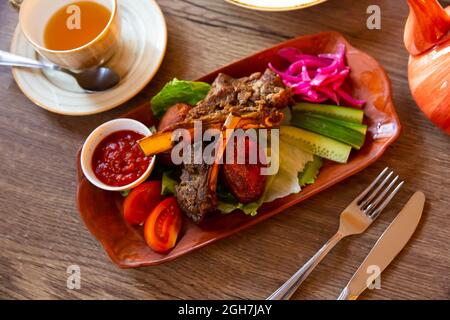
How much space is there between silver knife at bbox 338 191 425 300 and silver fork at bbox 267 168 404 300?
2.5 inches

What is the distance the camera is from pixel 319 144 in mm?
1673

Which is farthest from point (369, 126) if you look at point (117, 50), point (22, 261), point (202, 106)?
point (22, 261)

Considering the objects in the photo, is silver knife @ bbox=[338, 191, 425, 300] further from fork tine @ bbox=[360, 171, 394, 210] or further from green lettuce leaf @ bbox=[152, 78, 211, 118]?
green lettuce leaf @ bbox=[152, 78, 211, 118]

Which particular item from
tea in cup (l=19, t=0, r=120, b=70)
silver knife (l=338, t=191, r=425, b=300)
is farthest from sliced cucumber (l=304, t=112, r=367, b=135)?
tea in cup (l=19, t=0, r=120, b=70)

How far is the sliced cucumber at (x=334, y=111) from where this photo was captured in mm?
1669

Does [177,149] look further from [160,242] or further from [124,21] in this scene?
[124,21]

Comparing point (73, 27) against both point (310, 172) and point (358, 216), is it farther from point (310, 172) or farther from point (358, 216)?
point (358, 216)

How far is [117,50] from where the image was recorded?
1.88 metres

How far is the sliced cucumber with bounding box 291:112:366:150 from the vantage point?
5.37 ft

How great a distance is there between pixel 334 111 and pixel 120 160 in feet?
2.49

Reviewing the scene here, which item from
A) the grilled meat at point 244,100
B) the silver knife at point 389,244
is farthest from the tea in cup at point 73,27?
the silver knife at point 389,244
